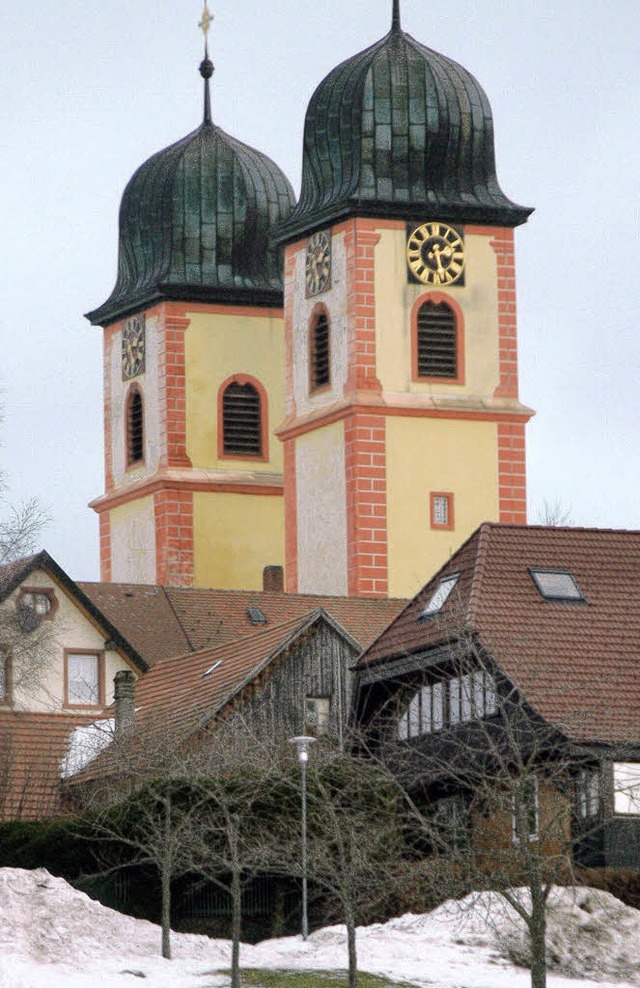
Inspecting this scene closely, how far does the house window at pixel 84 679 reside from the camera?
84.8 meters

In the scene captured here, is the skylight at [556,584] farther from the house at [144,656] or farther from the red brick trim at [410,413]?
the red brick trim at [410,413]

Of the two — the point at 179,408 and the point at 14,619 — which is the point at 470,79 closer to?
the point at 179,408

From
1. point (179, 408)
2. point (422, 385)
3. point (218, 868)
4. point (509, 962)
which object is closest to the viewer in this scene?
point (509, 962)

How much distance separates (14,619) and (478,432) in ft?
68.2

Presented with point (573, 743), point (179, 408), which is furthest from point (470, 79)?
point (573, 743)

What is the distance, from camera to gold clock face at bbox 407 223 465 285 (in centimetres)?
9969

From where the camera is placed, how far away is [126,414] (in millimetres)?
110250

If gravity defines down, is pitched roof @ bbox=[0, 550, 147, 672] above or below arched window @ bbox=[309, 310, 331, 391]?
below

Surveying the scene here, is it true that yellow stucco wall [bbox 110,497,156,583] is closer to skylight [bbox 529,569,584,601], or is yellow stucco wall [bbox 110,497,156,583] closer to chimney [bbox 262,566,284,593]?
chimney [bbox 262,566,284,593]

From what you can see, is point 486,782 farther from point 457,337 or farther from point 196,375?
point 196,375

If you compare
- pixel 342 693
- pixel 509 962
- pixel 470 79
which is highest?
pixel 470 79

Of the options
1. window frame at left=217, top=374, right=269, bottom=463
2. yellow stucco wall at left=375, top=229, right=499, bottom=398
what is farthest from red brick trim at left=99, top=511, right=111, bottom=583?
yellow stucco wall at left=375, top=229, right=499, bottom=398

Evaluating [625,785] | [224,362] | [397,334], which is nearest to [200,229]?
[224,362]

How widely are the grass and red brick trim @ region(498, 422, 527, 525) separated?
1510 inches
